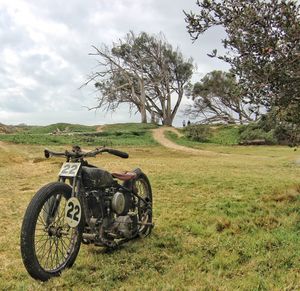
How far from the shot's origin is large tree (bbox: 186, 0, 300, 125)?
6.08m

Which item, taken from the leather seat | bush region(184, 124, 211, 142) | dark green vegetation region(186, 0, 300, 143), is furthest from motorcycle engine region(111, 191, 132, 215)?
bush region(184, 124, 211, 142)

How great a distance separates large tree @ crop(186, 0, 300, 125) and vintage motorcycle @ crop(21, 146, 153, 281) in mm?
2766

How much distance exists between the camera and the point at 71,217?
4387 millimetres

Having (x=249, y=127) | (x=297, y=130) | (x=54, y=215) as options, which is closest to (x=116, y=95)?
(x=249, y=127)

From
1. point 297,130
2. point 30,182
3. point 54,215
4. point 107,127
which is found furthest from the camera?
point 107,127

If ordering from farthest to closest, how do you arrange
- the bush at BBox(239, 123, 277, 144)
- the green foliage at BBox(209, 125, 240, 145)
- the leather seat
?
the green foliage at BBox(209, 125, 240, 145) < the bush at BBox(239, 123, 277, 144) < the leather seat

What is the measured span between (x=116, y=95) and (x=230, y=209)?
4377cm

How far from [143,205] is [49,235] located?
1.82 m

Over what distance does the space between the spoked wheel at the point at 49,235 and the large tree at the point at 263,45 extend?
362 centimetres

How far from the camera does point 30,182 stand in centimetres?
1147

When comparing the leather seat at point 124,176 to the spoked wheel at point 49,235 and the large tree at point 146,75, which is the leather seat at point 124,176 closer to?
the spoked wheel at point 49,235

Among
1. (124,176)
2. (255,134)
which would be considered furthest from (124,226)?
(255,134)

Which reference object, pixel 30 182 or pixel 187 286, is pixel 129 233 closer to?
pixel 187 286

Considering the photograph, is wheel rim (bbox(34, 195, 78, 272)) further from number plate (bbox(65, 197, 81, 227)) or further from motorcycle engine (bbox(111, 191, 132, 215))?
motorcycle engine (bbox(111, 191, 132, 215))
